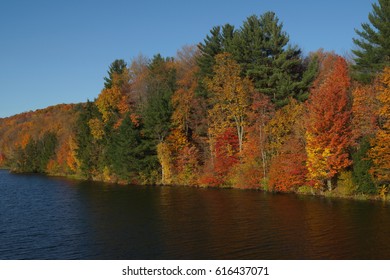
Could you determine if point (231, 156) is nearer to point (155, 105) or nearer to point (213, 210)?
point (155, 105)

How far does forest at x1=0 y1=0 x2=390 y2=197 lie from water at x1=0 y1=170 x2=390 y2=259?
459cm

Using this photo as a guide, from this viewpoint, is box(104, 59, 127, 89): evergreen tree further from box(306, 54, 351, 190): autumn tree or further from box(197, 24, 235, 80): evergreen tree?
box(306, 54, 351, 190): autumn tree

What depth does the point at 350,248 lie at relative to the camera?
22922 mm

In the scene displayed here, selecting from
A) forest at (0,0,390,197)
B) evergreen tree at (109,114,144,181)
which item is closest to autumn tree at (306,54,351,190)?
forest at (0,0,390,197)

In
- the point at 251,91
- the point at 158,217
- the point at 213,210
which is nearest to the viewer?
the point at 158,217

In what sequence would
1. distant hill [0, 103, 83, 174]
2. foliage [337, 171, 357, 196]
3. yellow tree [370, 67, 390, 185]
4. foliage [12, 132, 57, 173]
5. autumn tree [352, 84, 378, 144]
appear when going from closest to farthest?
Answer: 1. yellow tree [370, 67, 390, 185]
2. foliage [337, 171, 357, 196]
3. autumn tree [352, 84, 378, 144]
4. distant hill [0, 103, 83, 174]
5. foliage [12, 132, 57, 173]

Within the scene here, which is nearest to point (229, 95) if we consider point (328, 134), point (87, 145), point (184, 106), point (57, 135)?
point (184, 106)

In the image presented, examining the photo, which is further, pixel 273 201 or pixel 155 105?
pixel 155 105

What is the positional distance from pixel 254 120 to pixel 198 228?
2899 centimetres

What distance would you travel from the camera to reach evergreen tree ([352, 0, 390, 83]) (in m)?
44.7

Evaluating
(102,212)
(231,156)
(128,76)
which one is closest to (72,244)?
(102,212)

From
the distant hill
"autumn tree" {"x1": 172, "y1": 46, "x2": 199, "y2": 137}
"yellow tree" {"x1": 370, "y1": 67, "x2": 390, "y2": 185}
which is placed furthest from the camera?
the distant hill

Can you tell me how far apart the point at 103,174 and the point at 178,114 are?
2356 cm

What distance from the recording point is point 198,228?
2933cm
